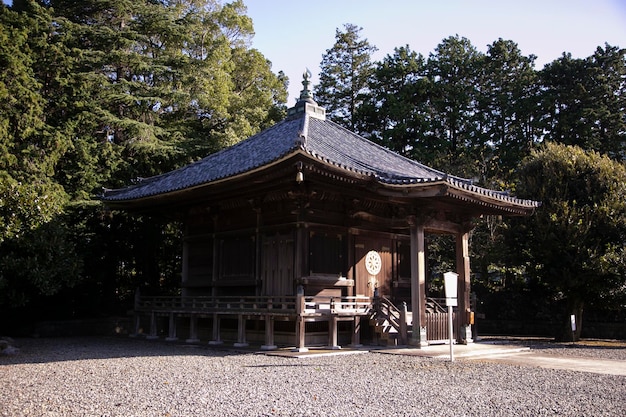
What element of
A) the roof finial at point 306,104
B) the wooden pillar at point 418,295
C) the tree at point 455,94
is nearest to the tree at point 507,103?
the tree at point 455,94

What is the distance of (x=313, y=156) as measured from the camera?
12172 mm

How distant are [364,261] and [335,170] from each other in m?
3.93

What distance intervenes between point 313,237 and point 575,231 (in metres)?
8.76

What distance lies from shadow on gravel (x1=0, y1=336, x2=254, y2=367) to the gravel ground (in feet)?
0.82

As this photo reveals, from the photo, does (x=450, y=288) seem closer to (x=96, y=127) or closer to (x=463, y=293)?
(x=463, y=293)

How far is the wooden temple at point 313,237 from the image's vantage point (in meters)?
13.6

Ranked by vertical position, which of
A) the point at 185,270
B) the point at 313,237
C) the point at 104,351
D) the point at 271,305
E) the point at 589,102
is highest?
the point at 589,102

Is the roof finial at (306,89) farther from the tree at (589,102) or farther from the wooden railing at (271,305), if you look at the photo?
the tree at (589,102)

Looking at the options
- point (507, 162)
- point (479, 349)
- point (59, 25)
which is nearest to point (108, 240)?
point (59, 25)

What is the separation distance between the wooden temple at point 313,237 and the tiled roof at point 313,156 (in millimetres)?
71

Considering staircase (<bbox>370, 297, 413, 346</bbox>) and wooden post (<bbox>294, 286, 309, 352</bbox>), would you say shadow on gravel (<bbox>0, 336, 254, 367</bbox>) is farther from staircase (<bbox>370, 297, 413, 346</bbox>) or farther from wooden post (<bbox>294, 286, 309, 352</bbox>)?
staircase (<bbox>370, 297, 413, 346</bbox>)

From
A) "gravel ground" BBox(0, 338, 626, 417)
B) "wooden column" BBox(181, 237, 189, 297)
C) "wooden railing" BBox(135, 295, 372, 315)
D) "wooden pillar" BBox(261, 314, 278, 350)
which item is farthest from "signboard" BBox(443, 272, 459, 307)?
"wooden column" BBox(181, 237, 189, 297)

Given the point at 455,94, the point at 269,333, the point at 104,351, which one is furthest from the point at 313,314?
the point at 455,94

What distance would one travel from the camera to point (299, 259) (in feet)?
47.2
